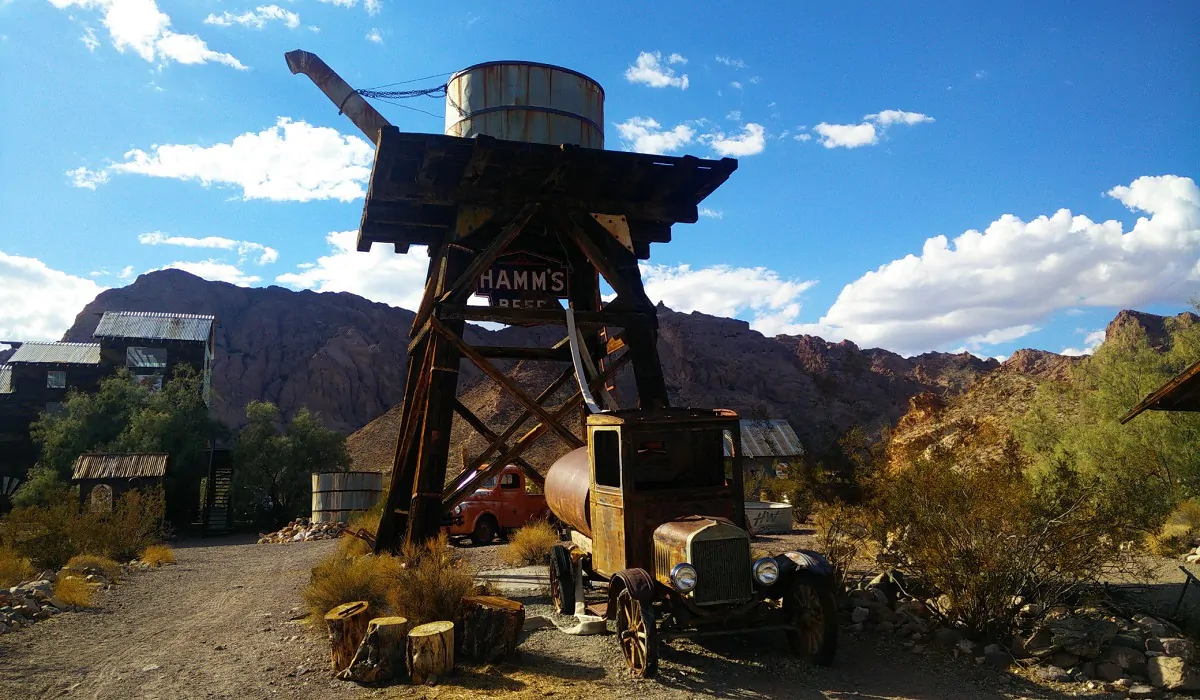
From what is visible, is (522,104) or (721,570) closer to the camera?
(721,570)

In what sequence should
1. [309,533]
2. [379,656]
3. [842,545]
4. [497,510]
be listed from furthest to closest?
[309,533]
[497,510]
[842,545]
[379,656]

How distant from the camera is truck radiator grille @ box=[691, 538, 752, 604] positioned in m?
6.64

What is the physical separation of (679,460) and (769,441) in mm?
27831

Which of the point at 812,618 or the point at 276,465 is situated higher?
the point at 276,465

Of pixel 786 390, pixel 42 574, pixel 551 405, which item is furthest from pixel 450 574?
pixel 786 390

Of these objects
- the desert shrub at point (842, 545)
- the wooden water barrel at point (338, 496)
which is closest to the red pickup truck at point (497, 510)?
the wooden water barrel at point (338, 496)

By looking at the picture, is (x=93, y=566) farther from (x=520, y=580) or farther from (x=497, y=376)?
(x=497, y=376)

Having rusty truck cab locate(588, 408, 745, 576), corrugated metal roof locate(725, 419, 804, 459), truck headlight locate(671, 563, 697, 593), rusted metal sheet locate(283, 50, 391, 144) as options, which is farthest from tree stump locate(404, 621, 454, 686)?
corrugated metal roof locate(725, 419, 804, 459)

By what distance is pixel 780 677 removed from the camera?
6.59 meters

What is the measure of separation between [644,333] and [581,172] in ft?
8.77

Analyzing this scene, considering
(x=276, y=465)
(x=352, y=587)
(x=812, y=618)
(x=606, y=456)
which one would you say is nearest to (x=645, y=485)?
(x=606, y=456)

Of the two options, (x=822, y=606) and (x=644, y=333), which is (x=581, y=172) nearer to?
(x=644, y=333)

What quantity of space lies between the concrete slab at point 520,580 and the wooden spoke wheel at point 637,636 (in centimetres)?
330

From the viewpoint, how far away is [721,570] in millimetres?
6715
